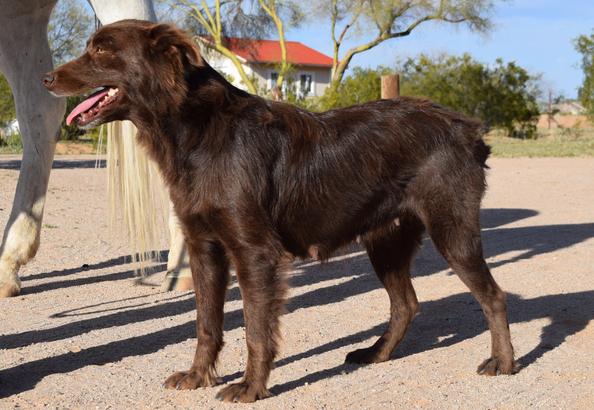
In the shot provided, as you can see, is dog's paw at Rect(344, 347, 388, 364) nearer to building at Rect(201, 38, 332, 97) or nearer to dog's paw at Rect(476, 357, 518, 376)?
dog's paw at Rect(476, 357, 518, 376)

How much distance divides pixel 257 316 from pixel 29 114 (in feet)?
12.0

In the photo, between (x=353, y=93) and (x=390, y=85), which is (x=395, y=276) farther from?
(x=353, y=93)

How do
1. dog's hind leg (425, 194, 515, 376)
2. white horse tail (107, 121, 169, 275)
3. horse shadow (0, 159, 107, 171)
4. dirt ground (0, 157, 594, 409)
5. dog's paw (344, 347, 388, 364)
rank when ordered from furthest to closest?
horse shadow (0, 159, 107, 171) → white horse tail (107, 121, 169, 275) → dog's paw (344, 347, 388, 364) → dog's hind leg (425, 194, 515, 376) → dirt ground (0, 157, 594, 409)

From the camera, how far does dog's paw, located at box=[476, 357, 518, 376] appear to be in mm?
4844

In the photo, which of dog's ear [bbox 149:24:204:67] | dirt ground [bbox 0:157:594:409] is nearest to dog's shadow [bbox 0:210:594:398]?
dirt ground [bbox 0:157:594:409]

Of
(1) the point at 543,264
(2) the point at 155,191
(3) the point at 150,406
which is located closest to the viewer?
(3) the point at 150,406

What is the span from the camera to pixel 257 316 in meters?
4.32

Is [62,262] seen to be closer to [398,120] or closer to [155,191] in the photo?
[155,191]

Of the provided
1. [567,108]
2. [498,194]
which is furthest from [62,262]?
[567,108]

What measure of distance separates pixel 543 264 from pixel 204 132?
201 inches

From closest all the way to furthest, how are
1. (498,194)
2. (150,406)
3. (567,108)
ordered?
(150,406)
(498,194)
(567,108)

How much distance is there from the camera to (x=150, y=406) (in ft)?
14.0

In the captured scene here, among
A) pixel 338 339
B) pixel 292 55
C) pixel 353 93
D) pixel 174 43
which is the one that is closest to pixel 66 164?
pixel 353 93

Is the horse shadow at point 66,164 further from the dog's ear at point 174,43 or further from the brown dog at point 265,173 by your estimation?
the dog's ear at point 174,43
